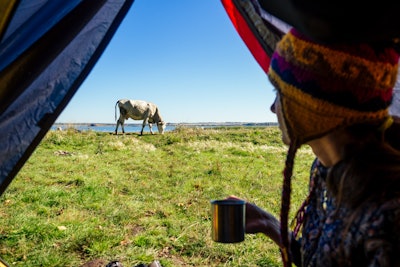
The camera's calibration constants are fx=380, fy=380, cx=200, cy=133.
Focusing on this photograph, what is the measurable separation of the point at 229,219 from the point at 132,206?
3.52 metres

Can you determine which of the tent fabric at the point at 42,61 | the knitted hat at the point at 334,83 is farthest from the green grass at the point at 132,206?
the knitted hat at the point at 334,83

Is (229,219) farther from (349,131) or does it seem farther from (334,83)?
(334,83)

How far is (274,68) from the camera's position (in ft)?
3.96

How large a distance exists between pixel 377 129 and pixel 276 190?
505 centimetres

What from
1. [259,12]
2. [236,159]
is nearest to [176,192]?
[236,159]

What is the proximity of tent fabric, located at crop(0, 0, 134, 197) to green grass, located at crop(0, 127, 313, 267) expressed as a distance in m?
1.49

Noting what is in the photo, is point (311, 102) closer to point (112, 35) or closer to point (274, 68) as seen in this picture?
point (274, 68)

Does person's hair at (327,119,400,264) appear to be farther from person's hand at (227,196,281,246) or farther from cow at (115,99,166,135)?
cow at (115,99,166,135)

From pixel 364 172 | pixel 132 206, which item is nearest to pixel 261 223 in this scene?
pixel 364 172

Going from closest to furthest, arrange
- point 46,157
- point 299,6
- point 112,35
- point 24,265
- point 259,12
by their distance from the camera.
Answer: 1. point 299,6
2. point 259,12
3. point 112,35
4. point 24,265
5. point 46,157

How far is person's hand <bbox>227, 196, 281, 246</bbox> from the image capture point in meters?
1.69

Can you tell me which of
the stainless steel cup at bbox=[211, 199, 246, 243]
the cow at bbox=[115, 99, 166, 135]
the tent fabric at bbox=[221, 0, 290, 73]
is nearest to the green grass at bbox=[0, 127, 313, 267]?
the stainless steel cup at bbox=[211, 199, 246, 243]

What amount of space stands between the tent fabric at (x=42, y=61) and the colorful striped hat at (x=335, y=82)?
171 centimetres

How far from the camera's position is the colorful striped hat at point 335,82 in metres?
1.06
